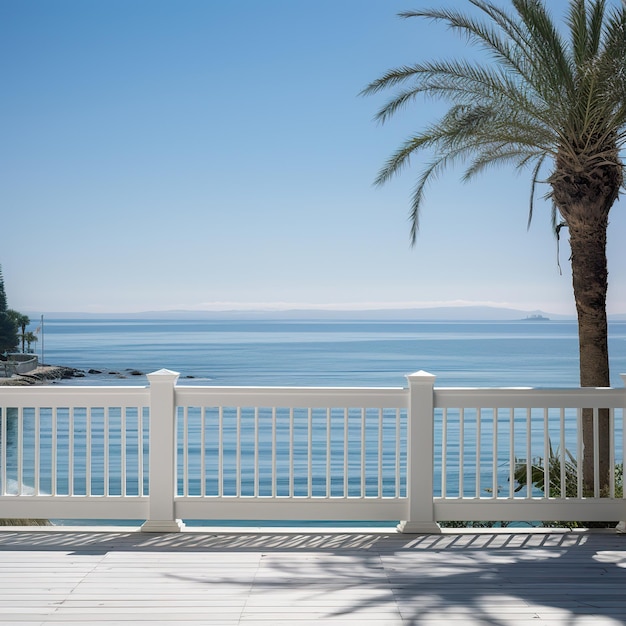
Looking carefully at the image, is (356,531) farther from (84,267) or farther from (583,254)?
(84,267)

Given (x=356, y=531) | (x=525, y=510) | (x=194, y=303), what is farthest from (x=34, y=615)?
(x=194, y=303)

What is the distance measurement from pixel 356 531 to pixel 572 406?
1.57 metres

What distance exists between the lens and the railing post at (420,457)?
191 inches

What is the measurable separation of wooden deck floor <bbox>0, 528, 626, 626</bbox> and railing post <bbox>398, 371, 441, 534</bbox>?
5.2 inches

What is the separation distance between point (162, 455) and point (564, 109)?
14.0ft

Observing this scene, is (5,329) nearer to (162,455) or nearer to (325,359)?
(325,359)

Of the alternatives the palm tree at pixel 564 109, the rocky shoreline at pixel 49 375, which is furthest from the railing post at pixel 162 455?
the rocky shoreline at pixel 49 375

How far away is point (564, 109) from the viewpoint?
21.1ft

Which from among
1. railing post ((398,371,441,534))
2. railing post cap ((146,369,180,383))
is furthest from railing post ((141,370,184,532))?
railing post ((398,371,441,534))

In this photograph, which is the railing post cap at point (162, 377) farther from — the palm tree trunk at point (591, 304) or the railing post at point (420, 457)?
the palm tree trunk at point (591, 304)

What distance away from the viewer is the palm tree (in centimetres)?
638

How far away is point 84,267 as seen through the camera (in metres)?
45.2

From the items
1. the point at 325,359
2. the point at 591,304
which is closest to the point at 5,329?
the point at 325,359

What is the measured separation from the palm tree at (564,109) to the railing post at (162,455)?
3731 mm
